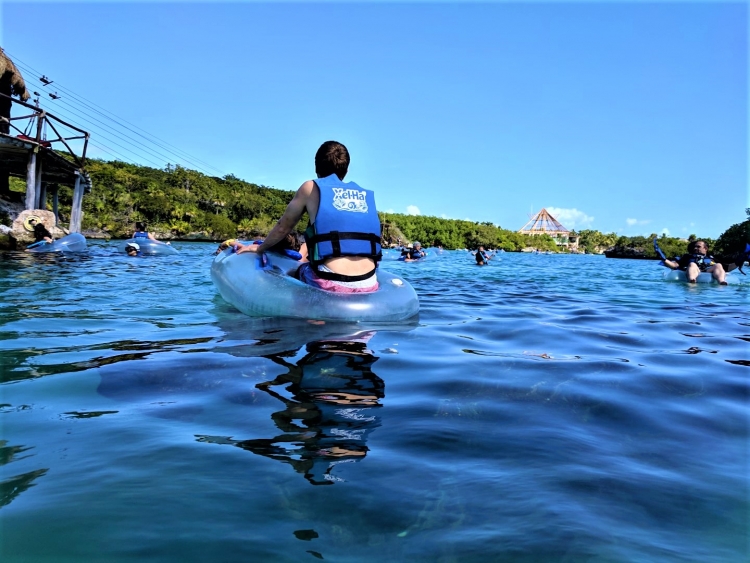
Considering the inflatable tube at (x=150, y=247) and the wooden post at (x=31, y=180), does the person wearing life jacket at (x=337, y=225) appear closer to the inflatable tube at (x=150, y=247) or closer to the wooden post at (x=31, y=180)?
the inflatable tube at (x=150, y=247)

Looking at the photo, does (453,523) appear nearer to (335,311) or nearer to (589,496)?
(589,496)

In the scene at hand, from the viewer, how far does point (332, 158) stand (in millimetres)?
4832

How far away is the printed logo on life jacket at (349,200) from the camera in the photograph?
467cm

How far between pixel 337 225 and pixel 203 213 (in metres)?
60.5

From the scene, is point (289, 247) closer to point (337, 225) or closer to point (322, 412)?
point (337, 225)

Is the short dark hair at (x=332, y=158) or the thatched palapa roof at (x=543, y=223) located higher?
the thatched palapa roof at (x=543, y=223)

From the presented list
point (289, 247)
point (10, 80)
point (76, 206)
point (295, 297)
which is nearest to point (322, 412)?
point (295, 297)

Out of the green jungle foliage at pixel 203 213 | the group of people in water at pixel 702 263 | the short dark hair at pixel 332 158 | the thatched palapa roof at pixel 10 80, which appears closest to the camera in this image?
the short dark hair at pixel 332 158

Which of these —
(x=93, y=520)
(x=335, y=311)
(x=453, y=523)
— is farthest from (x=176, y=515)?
(x=335, y=311)

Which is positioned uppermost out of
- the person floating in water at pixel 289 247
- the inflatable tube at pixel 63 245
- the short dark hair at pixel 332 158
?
the short dark hair at pixel 332 158

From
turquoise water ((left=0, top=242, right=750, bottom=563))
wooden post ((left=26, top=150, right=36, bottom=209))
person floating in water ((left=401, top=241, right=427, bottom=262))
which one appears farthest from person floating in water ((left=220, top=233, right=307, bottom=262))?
wooden post ((left=26, top=150, right=36, bottom=209))

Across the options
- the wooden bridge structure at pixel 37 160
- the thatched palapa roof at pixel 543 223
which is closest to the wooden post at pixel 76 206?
the wooden bridge structure at pixel 37 160

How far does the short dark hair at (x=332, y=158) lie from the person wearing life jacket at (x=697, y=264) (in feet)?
33.5

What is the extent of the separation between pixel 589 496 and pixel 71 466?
172 centimetres
